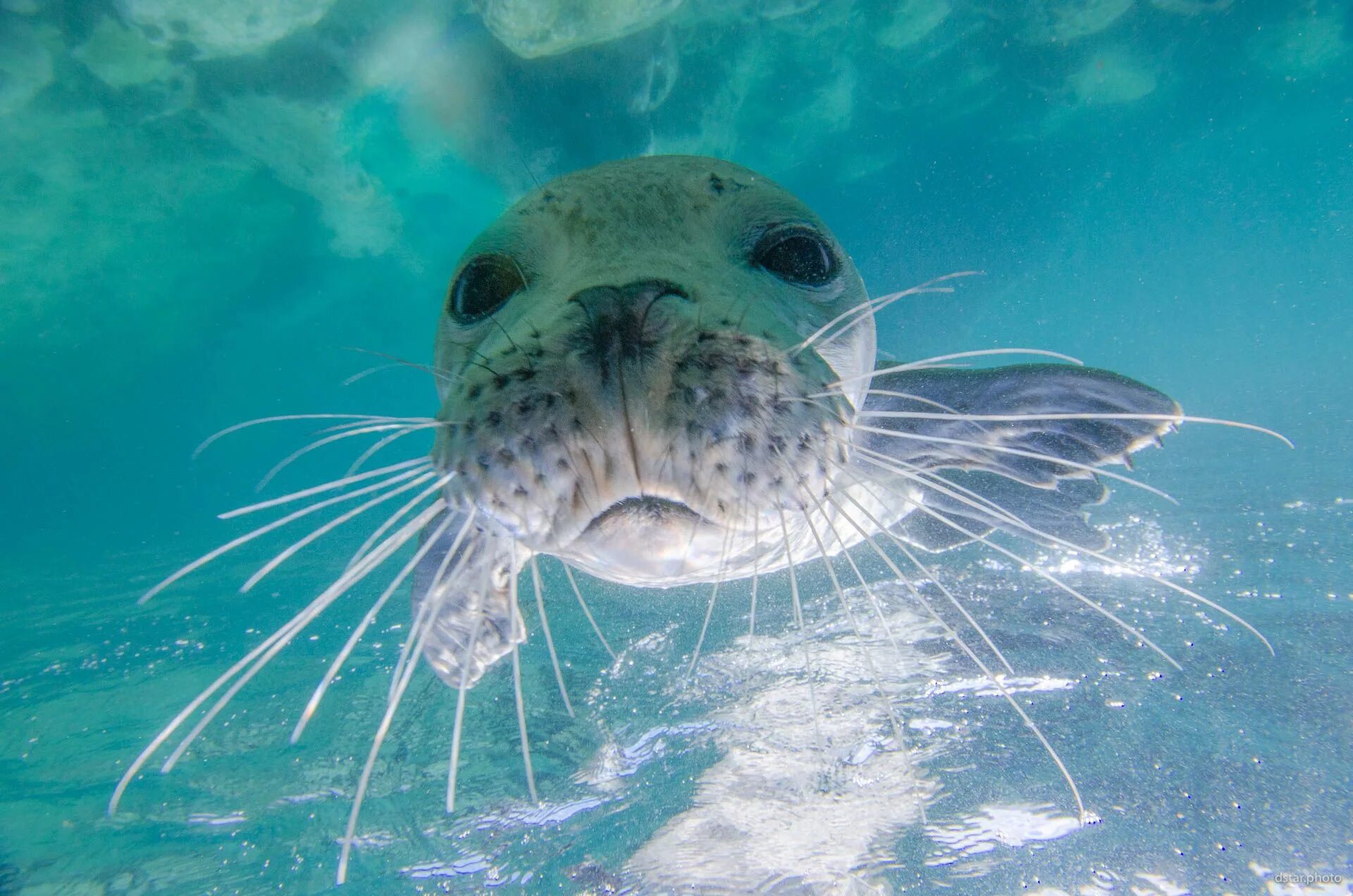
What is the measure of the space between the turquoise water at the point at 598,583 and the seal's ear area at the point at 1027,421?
153cm

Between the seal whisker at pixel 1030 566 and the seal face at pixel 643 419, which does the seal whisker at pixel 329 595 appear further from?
the seal whisker at pixel 1030 566

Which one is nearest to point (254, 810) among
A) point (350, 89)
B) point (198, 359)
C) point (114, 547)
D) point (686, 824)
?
point (686, 824)

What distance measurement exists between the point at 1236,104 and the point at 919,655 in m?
25.5

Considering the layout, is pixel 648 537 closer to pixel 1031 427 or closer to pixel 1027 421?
pixel 1027 421

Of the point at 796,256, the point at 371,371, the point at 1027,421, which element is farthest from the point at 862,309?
the point at 371,371

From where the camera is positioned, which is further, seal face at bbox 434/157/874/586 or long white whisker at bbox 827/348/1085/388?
long white whisker at bbox 827/348/1085/388

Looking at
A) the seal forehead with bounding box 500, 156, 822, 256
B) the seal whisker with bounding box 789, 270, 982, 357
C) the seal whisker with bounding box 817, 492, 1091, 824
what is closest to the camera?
the seal whisker with bounding box 817, 492, 1091, 824

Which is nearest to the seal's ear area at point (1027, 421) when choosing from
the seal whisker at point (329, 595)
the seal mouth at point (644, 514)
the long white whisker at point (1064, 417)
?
the long white whisker at point (1064, 417)

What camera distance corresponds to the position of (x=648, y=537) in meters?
1.54

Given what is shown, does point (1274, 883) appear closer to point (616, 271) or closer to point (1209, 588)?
point (1209, 588)

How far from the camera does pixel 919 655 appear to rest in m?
3.78

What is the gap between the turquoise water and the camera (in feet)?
10.7

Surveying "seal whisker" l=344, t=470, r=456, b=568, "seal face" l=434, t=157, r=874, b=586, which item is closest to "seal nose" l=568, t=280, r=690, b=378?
"seal face" l=434, t=157, r=874, b=586

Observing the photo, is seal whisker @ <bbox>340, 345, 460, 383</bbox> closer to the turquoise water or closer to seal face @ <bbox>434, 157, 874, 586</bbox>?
seal face @ <bbox>434, 157, 874, 586</bbox>
